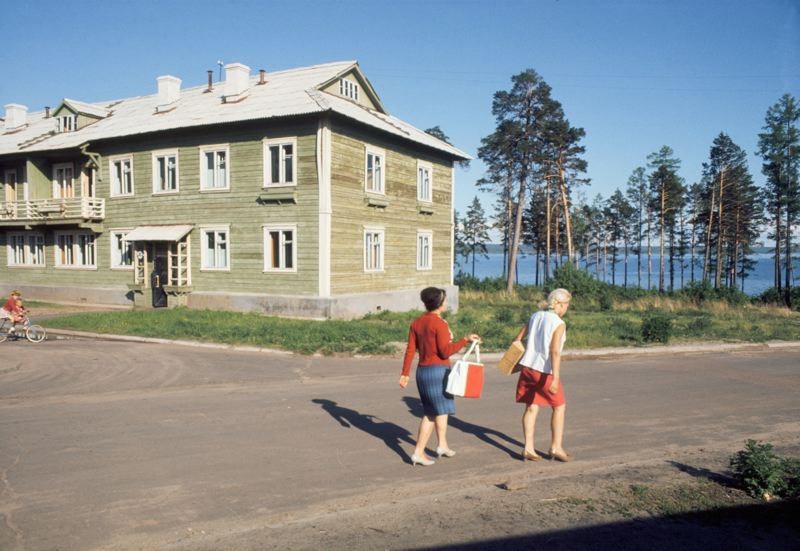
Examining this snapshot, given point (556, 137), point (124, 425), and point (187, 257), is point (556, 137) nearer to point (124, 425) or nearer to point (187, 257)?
point (187, 257)

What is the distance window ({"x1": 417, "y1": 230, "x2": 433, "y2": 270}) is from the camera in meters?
26.4

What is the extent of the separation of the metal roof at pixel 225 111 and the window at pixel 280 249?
158 inches

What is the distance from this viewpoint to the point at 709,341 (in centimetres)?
1513

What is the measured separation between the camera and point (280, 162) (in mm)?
20750

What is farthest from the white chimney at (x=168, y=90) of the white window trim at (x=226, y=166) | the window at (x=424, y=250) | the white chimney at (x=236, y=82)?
the window at (x=424, y=250)

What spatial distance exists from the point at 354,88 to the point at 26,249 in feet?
59.1

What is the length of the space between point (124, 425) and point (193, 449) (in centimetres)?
154

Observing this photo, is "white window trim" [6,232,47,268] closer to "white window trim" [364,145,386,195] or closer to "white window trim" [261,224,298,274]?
"white window trim" [261,224,298,274]

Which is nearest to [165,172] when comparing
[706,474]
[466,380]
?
[466,380]

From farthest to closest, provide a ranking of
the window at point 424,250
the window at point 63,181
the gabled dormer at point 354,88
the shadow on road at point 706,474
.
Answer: the window at point 63,181 → the window at point 424,250 → the gabled dormer at point 354,88 → the shadow on road at point 706,474

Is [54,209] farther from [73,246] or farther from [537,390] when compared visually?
[537,390]

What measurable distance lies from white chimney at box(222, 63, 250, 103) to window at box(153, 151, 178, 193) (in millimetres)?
3300

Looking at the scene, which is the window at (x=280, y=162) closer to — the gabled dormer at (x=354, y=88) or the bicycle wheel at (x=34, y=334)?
the gabled dormer at (x=354, y=88)

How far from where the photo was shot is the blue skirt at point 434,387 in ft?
18.4
